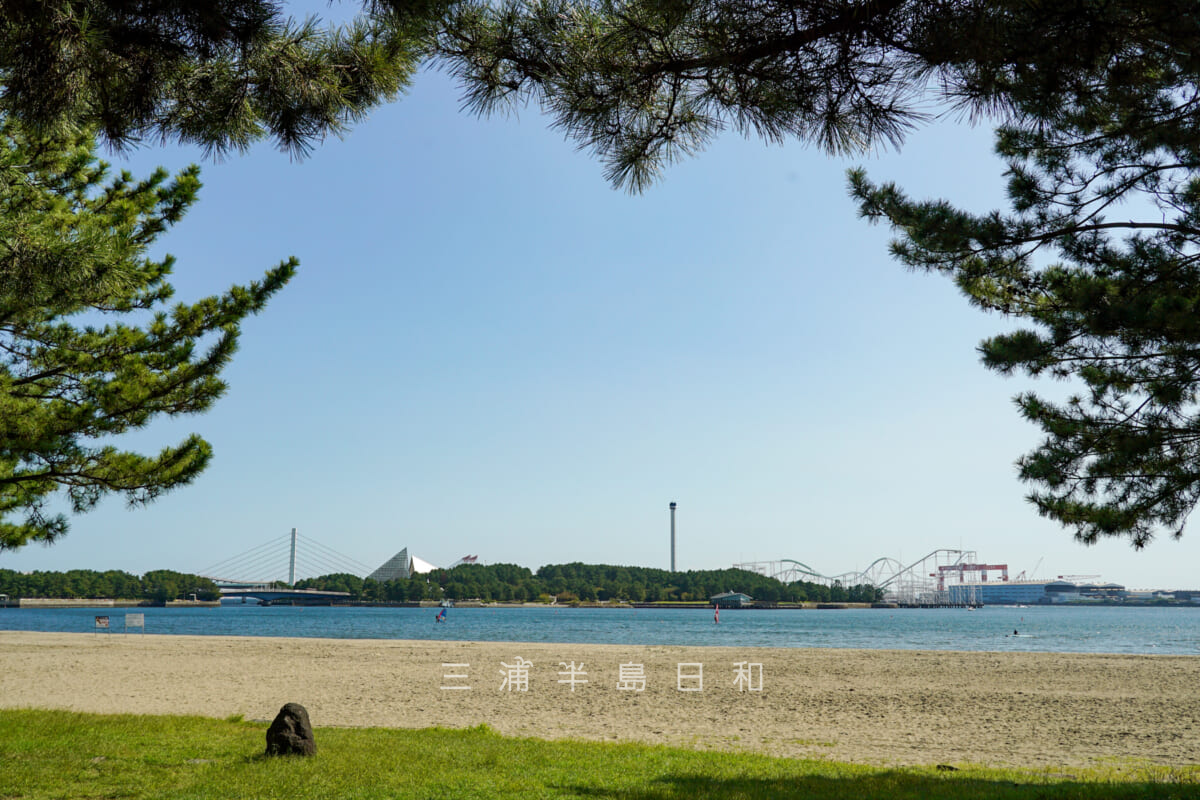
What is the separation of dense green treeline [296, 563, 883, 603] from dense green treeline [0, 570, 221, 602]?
20561mm

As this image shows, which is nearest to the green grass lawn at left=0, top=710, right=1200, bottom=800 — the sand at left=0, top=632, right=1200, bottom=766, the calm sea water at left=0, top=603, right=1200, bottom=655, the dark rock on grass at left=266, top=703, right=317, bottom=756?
the dark rock on grass at left=266, top=703, right=317, bottom=756

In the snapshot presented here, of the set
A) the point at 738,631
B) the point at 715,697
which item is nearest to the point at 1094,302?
the point at 715,697

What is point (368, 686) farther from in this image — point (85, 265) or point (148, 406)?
point (85, 265)

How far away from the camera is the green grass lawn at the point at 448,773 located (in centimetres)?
579

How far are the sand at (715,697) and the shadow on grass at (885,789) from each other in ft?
6.16

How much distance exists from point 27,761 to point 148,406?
3323 mm

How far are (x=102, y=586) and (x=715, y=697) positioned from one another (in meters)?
160

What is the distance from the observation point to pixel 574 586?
159 metres

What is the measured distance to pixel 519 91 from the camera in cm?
452

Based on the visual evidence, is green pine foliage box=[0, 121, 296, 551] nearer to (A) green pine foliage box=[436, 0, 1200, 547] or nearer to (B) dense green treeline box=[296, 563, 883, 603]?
(A) green pine foliage box=[436, 0, 1200, 547]

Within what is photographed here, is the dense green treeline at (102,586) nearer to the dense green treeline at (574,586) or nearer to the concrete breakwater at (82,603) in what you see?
the concrete breakwater at (82,603)

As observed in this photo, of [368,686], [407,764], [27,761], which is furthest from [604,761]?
[368,686]

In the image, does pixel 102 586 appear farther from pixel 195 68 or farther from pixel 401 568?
pixel 195 68

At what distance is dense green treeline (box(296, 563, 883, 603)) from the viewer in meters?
150
